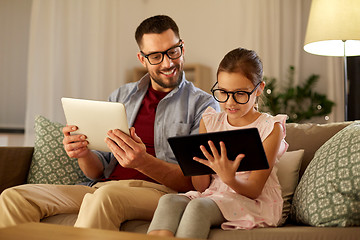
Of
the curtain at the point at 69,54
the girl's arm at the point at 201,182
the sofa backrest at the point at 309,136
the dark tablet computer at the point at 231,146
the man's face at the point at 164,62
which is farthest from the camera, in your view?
the curtain at the point at 69,54

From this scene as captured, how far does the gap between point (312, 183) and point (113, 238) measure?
85cm

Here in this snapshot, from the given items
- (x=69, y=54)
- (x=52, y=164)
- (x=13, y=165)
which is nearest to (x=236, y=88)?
(x=52, y=164)

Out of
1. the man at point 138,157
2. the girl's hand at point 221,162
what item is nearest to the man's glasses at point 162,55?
the man at point 138,157

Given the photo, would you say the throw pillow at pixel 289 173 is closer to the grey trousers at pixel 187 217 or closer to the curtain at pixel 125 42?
the grey trousers at pixel 187 217

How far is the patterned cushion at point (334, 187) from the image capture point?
1.47 meters

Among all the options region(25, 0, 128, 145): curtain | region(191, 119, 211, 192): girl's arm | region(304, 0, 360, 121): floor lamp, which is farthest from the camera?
region(25, 0, 128, 145): curtain

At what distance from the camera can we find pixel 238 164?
146 cm

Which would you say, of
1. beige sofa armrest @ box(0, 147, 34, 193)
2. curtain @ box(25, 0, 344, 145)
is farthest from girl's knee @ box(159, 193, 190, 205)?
curtain @ box(25, 0, 344, 145)

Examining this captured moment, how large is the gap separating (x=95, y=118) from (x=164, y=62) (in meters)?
0.49

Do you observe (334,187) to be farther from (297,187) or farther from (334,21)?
(334,21)

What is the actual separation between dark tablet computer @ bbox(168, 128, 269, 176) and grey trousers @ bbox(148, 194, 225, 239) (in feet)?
0.44

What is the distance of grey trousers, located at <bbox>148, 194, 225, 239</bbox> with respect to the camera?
1397 mm

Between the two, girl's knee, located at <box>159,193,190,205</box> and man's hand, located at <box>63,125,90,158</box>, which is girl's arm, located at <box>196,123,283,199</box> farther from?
man's hand, located at <box>63,125,90,158</box>

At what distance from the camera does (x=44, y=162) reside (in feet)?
7.30
